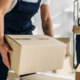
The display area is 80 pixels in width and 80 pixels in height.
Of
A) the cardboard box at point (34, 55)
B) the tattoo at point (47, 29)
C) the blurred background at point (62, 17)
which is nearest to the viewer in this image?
the cardboard box at point (34, 55)

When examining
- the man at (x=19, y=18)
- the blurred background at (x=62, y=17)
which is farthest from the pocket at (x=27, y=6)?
the blurred background at (x=62, y=17)

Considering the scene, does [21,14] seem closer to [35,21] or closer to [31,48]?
[31,48]

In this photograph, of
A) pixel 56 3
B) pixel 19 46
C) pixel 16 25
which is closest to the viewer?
pixel 19 46

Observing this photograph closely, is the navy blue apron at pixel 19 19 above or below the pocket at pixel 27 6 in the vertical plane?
below

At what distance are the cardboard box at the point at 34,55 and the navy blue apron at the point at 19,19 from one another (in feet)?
0.91

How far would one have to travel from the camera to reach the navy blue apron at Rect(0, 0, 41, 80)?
3.03 ft

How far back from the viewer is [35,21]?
2047 millimetres

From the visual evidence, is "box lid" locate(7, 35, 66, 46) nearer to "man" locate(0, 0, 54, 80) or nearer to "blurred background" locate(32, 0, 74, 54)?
"man" locate(0, 0, 54, 80)

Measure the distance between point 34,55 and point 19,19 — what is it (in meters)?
0.43

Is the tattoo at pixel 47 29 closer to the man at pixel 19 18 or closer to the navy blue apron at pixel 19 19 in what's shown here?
the man at pixel 19 18

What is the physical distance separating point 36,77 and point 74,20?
154 centimetres

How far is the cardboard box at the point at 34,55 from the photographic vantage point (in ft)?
2.14

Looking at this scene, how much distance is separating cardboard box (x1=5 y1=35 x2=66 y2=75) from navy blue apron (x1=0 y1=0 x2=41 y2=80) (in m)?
0.28

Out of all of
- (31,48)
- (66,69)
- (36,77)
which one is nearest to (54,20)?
(66,69)
